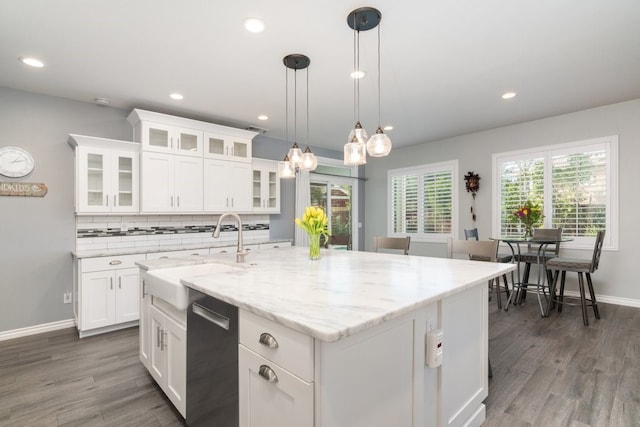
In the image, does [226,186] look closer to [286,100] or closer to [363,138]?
[286,100]

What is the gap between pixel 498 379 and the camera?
7.54ft

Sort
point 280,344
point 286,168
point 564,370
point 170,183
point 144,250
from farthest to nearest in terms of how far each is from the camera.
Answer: point 170,183
point 144,250
point 286,168
point 564,370
point 280,344

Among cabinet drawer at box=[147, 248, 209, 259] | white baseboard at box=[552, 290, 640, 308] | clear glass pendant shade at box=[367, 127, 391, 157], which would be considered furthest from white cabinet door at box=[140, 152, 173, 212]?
white baseboard at box=[552, 290, 640, 308]

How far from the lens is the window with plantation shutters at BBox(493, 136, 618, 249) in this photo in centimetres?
410

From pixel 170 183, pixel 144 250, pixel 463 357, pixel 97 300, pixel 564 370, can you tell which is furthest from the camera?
pixel 170 183

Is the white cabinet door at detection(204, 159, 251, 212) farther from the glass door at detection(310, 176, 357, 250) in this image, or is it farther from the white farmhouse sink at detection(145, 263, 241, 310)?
the white farmhouse sink at detection(145, 263, 241, 310)

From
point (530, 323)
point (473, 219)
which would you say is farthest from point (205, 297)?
point (473, 219)

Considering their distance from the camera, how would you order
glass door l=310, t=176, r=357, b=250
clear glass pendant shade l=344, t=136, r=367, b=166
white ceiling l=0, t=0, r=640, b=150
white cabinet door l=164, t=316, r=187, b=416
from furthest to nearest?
1. glass door l=310, t=176, r=357, b=250
2. clear glass pendant shade l=344, t=136, r=367, b=166
3. white ceiling l=0, t=0, r=640, b=150
4. white cabinet door l=164, t=316, r=187, b=416

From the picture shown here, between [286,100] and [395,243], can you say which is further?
[286,100]

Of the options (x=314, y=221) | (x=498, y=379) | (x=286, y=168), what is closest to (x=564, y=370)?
(x=498, y=379)

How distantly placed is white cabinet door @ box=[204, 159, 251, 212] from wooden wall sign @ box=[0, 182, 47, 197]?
1.72 m

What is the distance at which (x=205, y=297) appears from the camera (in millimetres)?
1520

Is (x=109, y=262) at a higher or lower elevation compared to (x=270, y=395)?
higher

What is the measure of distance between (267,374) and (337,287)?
500mm
